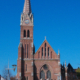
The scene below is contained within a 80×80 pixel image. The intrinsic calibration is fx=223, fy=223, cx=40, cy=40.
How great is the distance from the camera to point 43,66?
8181cm

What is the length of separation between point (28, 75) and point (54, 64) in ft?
33.7

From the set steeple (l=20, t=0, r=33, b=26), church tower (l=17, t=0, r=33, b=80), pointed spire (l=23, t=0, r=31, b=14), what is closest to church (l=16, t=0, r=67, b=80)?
church tower (l=17, t=0, r=33, b=80)

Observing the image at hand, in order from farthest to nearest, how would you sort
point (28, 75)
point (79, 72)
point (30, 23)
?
point (79, 72), point (30, 23), point (28, 75)

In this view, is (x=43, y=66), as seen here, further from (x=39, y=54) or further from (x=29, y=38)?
(x=29, y=38)

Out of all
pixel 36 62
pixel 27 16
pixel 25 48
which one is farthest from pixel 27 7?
pixel 36 62

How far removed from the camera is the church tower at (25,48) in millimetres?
80188

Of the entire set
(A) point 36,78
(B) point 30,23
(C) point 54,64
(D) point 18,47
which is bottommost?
(A) point 36,78

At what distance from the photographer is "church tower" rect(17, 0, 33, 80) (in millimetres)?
80188

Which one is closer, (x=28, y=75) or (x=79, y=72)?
(x=28, y=75)

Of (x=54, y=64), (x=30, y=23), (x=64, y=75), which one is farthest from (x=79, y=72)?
(x=30, y=23)

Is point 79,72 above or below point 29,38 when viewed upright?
Answer: below

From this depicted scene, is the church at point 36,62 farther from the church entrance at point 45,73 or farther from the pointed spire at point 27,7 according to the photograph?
the pointed spire at point 27,7

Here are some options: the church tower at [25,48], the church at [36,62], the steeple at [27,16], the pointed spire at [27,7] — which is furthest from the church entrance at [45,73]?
the pointed spire at [27,7]

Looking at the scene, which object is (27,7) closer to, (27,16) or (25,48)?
(27,16)
